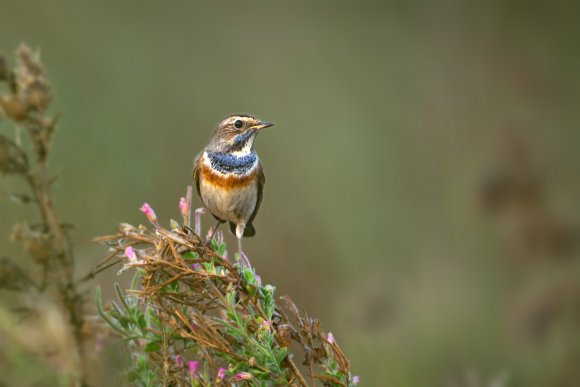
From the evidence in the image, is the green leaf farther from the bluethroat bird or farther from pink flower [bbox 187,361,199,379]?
the bluethroat bird

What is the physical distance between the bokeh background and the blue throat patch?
92 centimetres

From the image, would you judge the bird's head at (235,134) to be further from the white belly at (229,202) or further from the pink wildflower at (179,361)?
the pink wildflower at (179,361)

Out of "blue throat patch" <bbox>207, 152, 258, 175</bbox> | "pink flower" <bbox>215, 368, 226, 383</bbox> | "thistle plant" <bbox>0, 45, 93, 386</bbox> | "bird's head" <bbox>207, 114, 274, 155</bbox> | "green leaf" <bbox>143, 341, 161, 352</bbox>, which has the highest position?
"bird's head" <bbox>207, 114, 274, 155</bbox>

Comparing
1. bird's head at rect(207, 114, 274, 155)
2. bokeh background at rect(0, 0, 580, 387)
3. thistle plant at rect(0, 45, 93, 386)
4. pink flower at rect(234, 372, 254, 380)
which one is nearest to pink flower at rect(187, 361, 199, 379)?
pink flower at rect(234, 372, 254, 380)

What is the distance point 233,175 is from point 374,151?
2.53 meters

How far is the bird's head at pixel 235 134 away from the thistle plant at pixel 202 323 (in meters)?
2.31

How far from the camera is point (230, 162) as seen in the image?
4.66 metres

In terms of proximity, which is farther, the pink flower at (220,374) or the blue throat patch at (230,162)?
the blue throat patch at (230,162)

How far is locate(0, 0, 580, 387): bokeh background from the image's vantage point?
188 inches

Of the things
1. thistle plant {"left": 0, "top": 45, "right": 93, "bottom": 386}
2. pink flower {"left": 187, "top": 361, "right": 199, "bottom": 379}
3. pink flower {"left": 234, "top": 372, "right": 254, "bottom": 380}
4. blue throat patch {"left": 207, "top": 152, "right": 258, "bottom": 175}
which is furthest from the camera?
blue throat patch {"left": 207, "top": 152, "right": 258, "bottom": 175}

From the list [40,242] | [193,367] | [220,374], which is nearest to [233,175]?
[193,367]

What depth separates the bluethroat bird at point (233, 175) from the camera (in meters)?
4.49

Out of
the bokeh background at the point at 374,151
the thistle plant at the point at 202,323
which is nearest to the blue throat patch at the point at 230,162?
the bokeh background at the point at 374,151

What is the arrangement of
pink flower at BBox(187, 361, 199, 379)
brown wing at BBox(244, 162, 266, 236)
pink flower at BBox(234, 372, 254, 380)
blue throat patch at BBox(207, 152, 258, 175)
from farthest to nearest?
brown wing at BBox(244, 162, 266, 236) → blue throat patch at BBox(207, 152, 258, 175) → pink flower at BBox(187, 361, 199, 379) → pink flower at BBox(234, 372, 254, 380)
